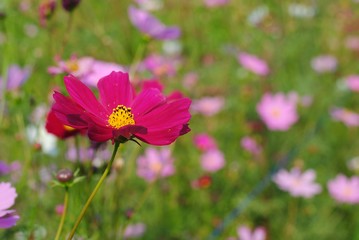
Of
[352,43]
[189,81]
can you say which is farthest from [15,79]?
[352,43]

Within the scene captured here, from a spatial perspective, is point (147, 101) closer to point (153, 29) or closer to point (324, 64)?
point (153, 29)

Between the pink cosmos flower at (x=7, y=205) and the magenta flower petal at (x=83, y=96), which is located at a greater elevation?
the magenta flower petal at (x=83, y=96)

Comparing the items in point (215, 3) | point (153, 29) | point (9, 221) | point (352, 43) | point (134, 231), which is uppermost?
point (215, 3)

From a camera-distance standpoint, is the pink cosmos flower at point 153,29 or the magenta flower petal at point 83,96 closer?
the magenta flower petal at point 83,96

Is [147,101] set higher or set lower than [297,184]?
lower

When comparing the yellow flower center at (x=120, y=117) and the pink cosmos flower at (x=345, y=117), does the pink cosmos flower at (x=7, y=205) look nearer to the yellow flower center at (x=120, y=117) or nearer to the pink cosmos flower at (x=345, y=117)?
the yellow flower center at (x=120, y=117)

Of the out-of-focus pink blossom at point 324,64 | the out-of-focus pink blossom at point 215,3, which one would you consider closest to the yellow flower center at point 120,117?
the out-of-focus pink blossom at point 324,64
